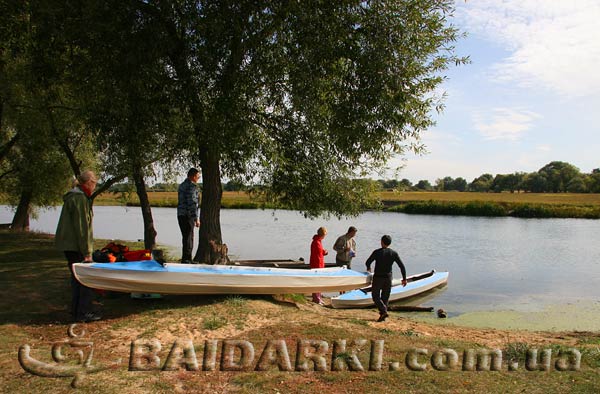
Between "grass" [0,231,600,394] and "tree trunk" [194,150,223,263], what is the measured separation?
5.39ft

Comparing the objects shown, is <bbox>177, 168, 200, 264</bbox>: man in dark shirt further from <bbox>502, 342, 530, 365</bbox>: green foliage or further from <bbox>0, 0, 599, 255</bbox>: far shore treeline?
<bbox>502, 342, 530, 365</bbox>: green foliage

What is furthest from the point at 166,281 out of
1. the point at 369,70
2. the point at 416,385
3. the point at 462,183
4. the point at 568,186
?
the point at 462,183

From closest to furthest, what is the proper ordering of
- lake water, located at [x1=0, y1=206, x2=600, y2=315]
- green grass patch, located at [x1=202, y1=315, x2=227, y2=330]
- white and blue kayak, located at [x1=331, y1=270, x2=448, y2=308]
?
green grass patch, located at [x1=202, y1=315, x2=227, y2=330]
white and blue kayak, located at [x1=331, y1=270, x2=448, y2=308]
lake water, located at [x1=0, y1=206, x2=600, y2=315]

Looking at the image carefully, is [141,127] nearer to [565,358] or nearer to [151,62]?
[151,62]

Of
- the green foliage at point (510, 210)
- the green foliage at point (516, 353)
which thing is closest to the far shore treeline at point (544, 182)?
the green foliage at point (510, 210)

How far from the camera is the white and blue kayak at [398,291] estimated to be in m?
12.8

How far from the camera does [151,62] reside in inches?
388

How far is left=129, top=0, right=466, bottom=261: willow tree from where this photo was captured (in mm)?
9812

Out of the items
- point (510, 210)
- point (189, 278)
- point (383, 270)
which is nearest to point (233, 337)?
point (189, 278)

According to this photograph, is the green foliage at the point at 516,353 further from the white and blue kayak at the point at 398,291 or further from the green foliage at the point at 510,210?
the green foliage at the point at 510,210

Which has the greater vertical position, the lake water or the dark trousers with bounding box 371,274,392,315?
the dark trousers with bounding box 371,274,392,315

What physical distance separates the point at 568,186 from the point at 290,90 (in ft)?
376

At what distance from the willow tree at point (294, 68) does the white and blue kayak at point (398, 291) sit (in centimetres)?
410

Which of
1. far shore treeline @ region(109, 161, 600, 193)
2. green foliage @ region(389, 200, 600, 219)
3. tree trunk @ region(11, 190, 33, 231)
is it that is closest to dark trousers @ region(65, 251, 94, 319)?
tree trunk @ region(11, 190, 33, 231)
